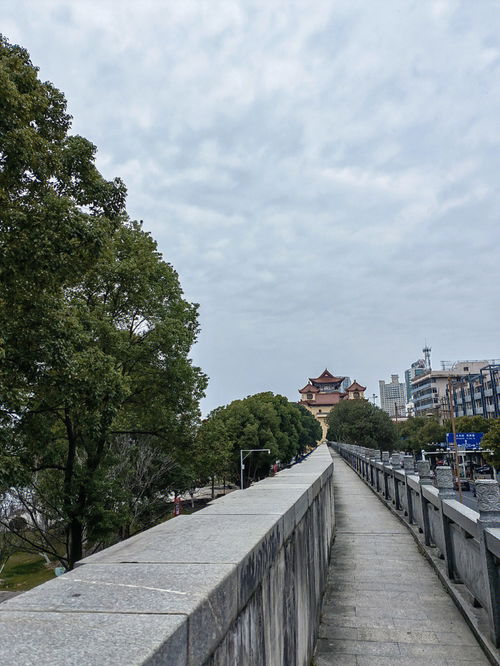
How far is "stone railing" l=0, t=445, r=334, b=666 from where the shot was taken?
45.9 inches

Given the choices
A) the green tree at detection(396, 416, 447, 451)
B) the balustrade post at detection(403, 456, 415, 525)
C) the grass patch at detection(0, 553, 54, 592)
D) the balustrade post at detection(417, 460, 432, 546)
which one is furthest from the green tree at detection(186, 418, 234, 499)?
the green tree at detection(396, 416, 447, 451)

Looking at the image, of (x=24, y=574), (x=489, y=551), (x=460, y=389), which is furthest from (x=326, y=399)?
(x=489, y=551)

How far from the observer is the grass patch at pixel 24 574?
23609 mm

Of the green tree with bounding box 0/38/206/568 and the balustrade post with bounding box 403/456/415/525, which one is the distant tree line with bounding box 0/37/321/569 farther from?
the balustrade post with bounding box 403/456/415/525

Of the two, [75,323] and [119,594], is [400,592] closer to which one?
[119,594]

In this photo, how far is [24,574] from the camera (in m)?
26.3

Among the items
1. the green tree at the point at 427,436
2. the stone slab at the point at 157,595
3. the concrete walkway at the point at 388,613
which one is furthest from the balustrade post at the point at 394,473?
the green tree at the point at 427,436

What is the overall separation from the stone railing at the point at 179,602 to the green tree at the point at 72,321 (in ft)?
17.9

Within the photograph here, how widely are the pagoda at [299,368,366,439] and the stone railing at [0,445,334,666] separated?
115 m

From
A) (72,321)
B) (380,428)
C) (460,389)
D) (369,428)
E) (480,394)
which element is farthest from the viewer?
(460,389)

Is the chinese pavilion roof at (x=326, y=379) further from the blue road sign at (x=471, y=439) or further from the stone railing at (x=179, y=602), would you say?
the stone railing at (x=179, y=602)

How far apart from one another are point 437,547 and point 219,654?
6.11m

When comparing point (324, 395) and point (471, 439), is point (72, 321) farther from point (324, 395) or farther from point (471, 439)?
point (324, 395)

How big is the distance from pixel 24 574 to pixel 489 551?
95.1 ft
